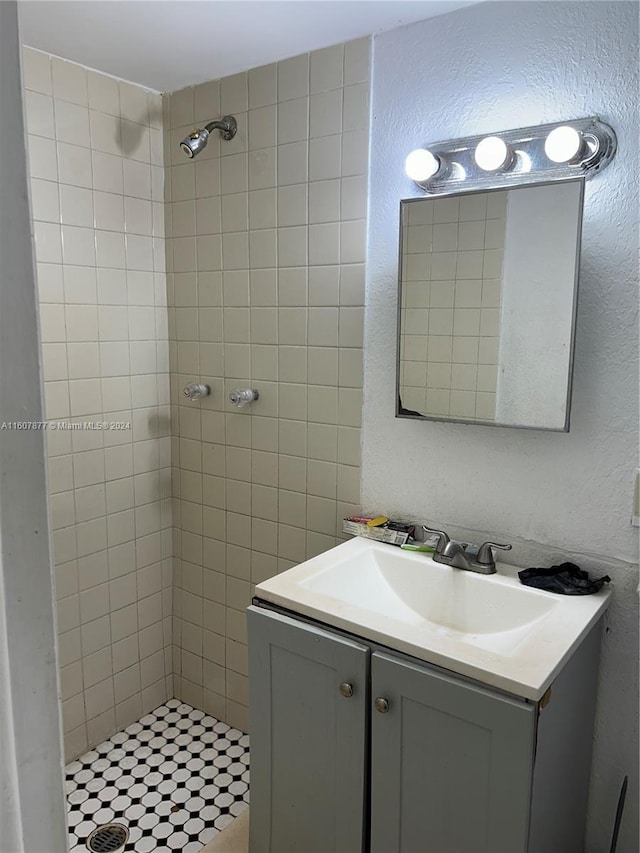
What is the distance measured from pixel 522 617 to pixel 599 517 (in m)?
0.31

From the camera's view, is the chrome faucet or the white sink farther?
the chrome faucet

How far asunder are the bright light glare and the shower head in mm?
882

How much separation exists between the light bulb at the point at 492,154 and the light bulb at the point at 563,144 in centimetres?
10

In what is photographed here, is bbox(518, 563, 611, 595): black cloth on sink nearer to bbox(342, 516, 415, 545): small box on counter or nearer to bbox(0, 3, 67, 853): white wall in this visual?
bbox(342, 516, 415, 545): small box on counter

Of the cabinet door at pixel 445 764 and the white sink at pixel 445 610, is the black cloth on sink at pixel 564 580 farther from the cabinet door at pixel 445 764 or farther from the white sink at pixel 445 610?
the cabinet door at pixel 445 764

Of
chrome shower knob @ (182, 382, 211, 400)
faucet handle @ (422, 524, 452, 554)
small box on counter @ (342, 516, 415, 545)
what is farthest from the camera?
chrome shower knob @ (182, 382, 211, 400)

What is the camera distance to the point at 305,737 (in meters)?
1.51

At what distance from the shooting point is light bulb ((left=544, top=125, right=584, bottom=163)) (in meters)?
1.40

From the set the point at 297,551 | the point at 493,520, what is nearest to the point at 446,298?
the point at 493,520

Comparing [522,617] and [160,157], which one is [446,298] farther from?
[160,157]

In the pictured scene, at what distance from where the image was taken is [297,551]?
6.89ft

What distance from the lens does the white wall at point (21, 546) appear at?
325mm

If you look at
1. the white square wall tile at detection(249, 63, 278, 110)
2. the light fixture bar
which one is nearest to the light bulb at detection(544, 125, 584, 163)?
the light fixture bar

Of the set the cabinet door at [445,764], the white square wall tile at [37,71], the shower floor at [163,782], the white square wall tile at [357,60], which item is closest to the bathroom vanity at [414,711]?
the cabinet door at [445,764]
